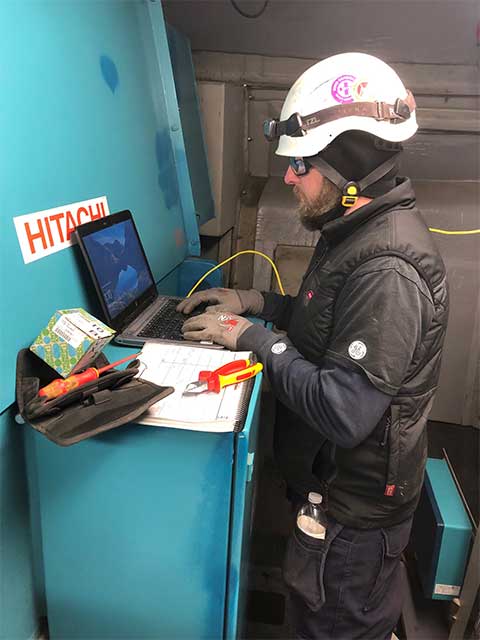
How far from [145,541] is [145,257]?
2.40 ft

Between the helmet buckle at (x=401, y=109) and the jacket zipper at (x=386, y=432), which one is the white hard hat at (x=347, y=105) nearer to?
the helmet buckle at (x=401, y=109)

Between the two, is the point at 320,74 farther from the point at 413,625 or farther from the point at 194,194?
the point at 413,625

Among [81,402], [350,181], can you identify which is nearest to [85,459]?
[81,402]

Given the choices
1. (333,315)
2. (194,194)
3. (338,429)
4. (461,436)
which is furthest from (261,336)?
(461,436)

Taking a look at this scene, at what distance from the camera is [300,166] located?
1.00 meters

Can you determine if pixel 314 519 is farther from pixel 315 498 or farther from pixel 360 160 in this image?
pixel 360 160

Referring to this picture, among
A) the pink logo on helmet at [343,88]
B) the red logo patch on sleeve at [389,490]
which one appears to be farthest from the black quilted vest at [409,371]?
the pink logo on helmet at [343,88]

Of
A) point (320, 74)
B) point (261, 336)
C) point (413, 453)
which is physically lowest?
point (413, 453)

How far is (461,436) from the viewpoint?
235 cm

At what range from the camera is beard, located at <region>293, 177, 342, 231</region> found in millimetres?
999

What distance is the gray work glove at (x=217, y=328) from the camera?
105 cm

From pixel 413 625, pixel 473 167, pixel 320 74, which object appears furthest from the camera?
pixel 473 167

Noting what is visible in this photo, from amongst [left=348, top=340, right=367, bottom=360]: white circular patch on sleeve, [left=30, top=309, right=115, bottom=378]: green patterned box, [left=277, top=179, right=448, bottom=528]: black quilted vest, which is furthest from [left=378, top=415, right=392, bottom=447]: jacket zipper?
[left=30, top=309, right=115, bottom=378]: green patterned box

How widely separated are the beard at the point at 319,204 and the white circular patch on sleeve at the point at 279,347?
0.28 metres
